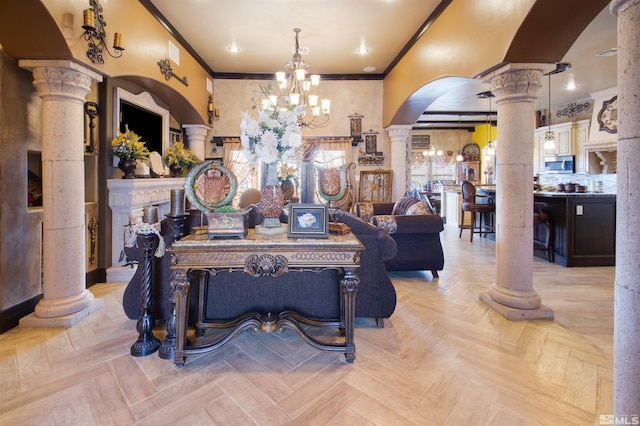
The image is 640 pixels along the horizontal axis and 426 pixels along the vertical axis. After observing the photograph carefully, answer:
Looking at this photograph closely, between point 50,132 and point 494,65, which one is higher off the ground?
point 494,65

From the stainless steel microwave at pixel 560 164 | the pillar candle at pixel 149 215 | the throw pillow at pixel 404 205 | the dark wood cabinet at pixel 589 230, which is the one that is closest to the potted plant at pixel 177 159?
the pillar candle at pixel 149 215

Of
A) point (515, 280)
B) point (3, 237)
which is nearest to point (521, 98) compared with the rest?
point (515, 280)

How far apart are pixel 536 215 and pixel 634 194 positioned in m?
4.34

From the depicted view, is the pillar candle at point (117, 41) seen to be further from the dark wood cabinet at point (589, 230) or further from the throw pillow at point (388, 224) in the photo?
the dark wood cabinet at point (589, 230)

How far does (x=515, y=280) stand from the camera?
302 cm

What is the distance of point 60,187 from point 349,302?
272 centimetres

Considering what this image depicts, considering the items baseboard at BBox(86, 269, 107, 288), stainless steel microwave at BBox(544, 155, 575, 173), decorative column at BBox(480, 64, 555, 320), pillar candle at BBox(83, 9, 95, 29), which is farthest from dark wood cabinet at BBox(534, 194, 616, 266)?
baseboard at BBox(86, 269, 107, 288)

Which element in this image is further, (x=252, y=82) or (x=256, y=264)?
(x=252, y=82)

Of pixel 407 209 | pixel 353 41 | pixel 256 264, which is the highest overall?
pixel 353 41

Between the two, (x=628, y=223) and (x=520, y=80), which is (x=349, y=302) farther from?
(x=520, y=80)

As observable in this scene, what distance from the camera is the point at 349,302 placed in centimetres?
215

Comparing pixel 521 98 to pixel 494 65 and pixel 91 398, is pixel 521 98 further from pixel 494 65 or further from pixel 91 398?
pixel 91 398

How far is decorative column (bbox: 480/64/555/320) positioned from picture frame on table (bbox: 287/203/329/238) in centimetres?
194

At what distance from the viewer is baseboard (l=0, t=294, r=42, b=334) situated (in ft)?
8.95
